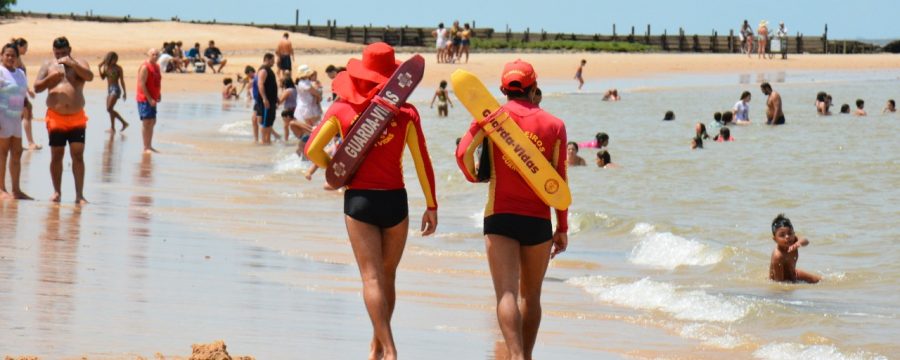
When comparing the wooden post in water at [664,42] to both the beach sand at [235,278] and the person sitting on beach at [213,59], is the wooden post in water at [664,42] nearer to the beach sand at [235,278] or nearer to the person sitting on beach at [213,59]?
the person sitting on beach at [213,59]

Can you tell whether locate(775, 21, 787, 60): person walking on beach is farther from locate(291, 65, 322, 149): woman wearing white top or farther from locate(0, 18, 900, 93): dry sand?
locate(291, 65, 322, 149): woman wearing white top

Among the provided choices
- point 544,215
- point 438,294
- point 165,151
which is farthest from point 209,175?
point 544,215

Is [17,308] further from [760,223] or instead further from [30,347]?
[760,223]

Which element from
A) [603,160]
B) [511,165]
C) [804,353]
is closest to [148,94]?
[603,160]

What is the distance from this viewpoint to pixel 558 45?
79.3m

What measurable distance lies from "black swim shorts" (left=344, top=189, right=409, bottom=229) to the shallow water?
0.66 metres

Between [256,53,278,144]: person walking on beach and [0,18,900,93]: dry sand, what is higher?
[0,18,900,93]: dry sand

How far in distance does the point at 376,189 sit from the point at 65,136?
626 cm

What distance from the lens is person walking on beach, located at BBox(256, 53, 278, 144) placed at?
2162 cm

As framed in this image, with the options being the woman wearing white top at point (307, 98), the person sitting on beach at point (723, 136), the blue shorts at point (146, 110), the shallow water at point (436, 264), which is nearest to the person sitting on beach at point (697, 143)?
the person sitting on beach at point (723, 136)

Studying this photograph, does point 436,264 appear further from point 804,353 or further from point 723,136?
point 723,136

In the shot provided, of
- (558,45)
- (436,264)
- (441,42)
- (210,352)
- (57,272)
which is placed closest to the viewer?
(210,352)

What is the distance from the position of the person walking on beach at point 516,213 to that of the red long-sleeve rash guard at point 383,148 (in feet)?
0.90

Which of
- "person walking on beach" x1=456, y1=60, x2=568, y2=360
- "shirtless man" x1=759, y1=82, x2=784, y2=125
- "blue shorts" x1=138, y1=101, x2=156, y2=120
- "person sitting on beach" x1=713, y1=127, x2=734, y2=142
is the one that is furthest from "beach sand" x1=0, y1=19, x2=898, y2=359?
"shirtless man" x1=759, y1=82, x2=784, y2=125
